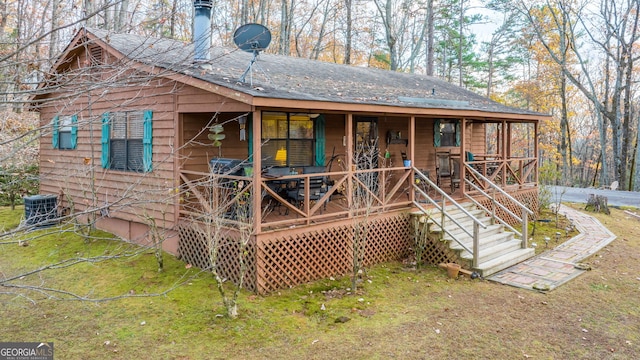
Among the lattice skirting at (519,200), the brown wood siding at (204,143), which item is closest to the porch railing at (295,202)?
the brown wood siding at (204,143)

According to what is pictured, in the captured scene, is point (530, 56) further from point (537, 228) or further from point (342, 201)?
point (342, 201)

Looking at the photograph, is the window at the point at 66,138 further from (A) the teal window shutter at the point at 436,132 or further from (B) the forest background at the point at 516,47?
(B) the forest background at the point at 516,47

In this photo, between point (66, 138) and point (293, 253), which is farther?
point (66, 138)

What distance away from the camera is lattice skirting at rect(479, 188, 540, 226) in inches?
431

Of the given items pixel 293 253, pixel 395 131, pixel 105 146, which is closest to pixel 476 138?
pixel 395 131

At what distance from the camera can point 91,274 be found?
24.7 ft

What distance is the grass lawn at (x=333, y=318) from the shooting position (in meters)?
5.03

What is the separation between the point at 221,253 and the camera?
23.3 feet

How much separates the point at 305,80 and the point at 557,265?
6.30 m

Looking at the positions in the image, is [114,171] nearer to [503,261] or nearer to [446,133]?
[503,261]

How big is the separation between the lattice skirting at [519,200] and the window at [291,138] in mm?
4378

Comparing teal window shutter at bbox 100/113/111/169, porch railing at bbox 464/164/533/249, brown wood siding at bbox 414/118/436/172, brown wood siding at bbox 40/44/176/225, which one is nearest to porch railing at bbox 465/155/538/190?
porch railing at bbox 464/164/533/249

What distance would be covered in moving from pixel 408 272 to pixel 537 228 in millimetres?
5324

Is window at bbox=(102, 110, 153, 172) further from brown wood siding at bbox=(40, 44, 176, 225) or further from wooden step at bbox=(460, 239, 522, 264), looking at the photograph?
wooden step at bbox=(460, 239, 522, 264)
